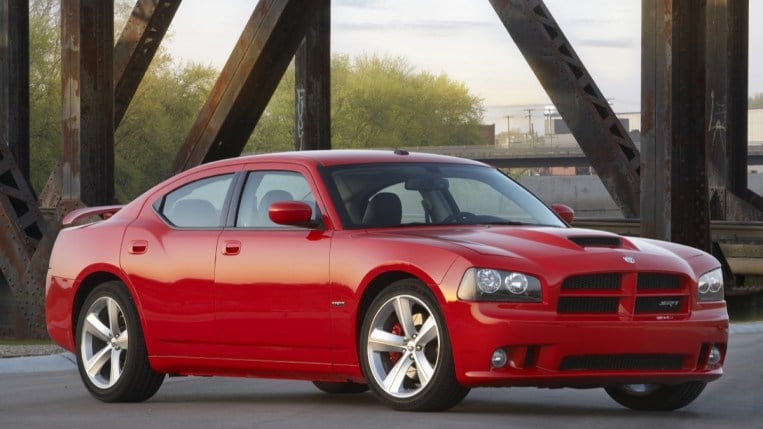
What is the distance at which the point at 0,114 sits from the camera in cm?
2152

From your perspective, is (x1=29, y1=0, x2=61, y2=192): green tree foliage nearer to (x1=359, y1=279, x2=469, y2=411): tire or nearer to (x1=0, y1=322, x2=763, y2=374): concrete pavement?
(x1=0, y1=322, x2=763, y2=374): concrete pavement

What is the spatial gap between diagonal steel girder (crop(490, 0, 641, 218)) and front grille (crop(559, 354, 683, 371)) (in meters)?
8.09

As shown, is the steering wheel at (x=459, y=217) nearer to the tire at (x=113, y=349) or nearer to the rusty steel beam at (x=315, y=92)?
the tire at (x=113, y=349)

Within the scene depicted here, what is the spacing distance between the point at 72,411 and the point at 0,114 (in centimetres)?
1261

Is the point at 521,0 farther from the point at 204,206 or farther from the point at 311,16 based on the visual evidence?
the point at 204,206

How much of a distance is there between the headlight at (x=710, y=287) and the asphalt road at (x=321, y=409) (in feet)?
1.98

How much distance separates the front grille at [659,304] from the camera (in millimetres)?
8555

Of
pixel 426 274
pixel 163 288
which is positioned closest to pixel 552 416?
pixel 426 274

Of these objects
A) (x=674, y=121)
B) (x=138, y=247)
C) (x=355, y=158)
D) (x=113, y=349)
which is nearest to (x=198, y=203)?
(x=138, y=247)

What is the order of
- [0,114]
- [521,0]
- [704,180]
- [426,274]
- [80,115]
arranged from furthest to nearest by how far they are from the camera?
1. [0,114]
2. [521,0]
3. [80,115]
4. [704,180]
5. [426,274]

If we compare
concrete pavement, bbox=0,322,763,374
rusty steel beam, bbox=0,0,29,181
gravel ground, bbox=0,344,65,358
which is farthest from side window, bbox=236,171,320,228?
rusty steel beam, bbox=0,0,29,181

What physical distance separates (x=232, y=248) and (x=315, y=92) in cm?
967

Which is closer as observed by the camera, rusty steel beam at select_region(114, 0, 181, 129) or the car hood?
the car hood

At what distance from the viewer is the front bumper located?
8.27 meters
